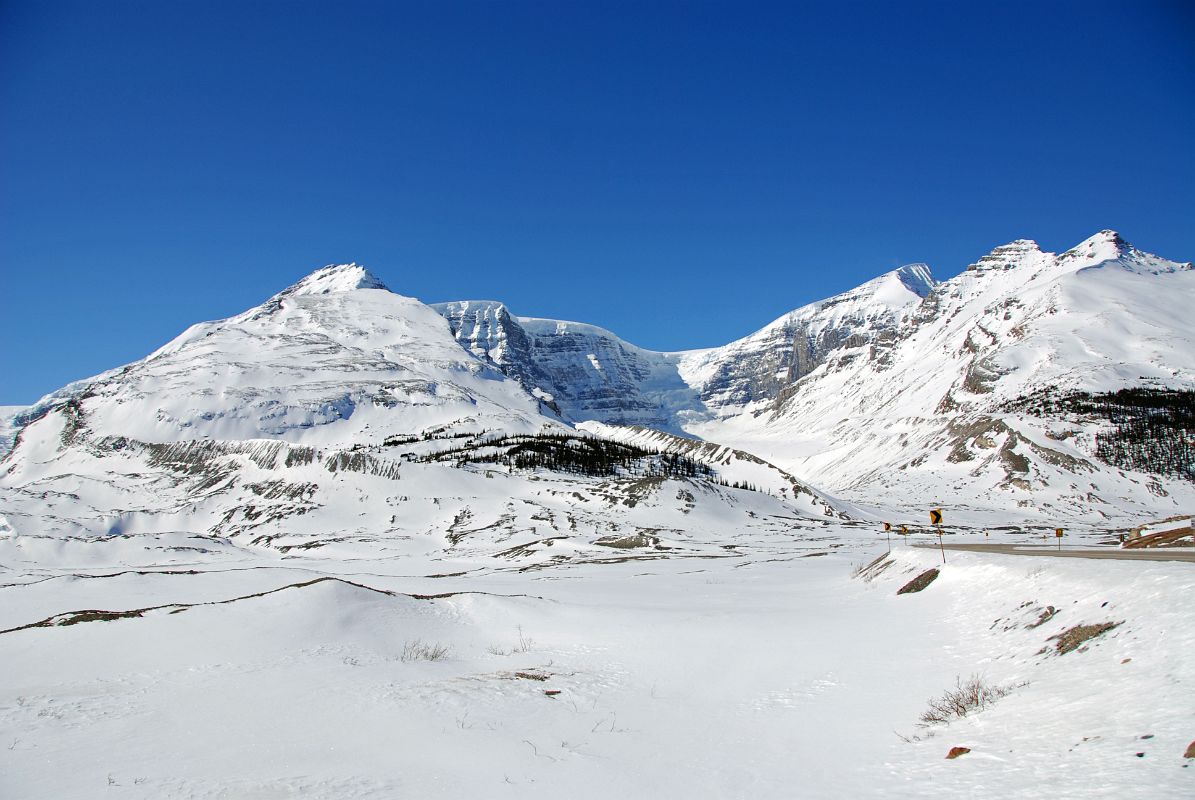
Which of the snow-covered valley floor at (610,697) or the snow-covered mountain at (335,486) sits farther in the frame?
the snow-covered mountain at (335,486)

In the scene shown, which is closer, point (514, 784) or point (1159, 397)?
point (514, 784)

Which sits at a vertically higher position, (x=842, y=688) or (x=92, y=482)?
(x=92, y=482)

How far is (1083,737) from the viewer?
8.40 m

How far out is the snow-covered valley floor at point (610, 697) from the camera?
895 centimetres

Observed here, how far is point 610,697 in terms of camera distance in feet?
46.8

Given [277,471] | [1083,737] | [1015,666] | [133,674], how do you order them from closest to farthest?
1. [1083,737]
2. [1015,666]
3. [133,674]
4. [277,471]

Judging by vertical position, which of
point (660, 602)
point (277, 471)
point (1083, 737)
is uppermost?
point (277, 471)

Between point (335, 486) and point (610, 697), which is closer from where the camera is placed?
point (610, 697)

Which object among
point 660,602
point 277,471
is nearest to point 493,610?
point 660,602

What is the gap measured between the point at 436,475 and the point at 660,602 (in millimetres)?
105544

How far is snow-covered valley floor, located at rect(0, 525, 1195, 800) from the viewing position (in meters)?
8.95

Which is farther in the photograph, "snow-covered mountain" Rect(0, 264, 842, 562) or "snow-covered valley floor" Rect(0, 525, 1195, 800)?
"snow-covered mountain" Rect(0, 264, 842, 562)

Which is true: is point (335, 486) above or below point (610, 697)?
above

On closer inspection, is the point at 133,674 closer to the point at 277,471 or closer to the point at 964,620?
the point at 964,620
